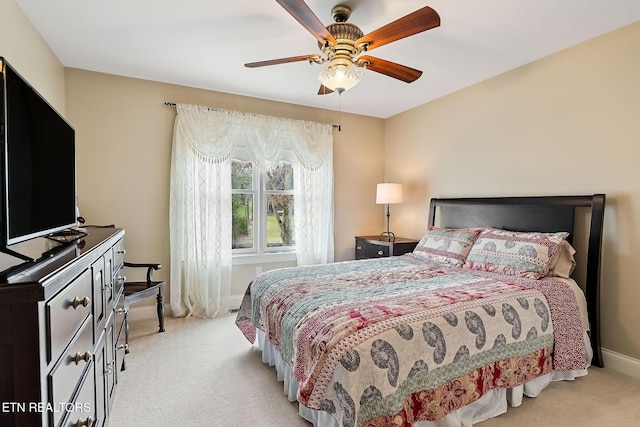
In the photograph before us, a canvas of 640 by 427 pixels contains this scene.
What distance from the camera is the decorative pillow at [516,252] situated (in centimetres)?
248

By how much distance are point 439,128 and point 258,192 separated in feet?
7.87

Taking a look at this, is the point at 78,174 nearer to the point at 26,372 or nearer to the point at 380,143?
the point at 26,372

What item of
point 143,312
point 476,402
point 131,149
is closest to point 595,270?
point 476,402

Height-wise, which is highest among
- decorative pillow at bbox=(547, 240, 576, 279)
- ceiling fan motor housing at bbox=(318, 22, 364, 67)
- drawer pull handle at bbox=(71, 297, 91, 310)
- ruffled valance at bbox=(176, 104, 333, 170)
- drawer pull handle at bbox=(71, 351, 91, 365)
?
ceiling fan motor housing at bbox=(318, 22, 364, 67)

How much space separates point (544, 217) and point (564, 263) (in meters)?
0.44

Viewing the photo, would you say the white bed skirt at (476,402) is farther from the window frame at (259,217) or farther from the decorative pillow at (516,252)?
the window frame at (259,217)

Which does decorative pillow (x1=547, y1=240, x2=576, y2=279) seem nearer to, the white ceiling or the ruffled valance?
the white ceiling

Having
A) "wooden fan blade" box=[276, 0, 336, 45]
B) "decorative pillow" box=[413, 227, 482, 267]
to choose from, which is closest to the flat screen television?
"wooden fan blade" box=[276, 0, 336, 45]

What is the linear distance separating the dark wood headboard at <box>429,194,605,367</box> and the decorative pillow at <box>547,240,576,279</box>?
0.11 metres

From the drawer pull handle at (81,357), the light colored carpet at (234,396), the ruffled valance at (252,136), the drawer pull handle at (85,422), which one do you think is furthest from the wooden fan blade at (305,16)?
the light colored carpet at (234,396)

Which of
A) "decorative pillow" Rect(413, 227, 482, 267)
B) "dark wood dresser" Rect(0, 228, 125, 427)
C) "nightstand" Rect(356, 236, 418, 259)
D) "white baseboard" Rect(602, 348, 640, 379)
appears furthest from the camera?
"nightstand" Rect(356, 236, 418, 259)

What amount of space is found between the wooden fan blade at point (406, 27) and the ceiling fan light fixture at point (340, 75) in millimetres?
164

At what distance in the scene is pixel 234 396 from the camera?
2133 millimetres

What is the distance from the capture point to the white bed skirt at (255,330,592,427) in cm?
168
